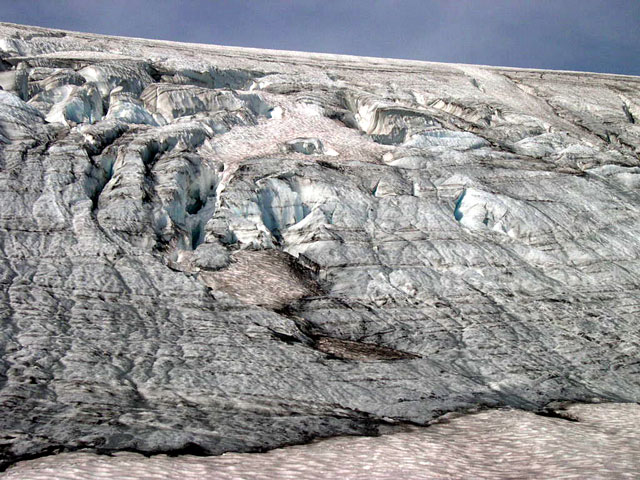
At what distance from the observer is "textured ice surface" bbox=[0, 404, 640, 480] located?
6.37 m

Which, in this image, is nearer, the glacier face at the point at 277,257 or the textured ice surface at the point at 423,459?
the textured ice surface at the point at 423,459

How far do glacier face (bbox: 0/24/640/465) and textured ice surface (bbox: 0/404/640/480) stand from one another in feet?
1.46

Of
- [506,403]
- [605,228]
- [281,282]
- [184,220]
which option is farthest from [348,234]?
[605,228]

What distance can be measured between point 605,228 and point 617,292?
2.82 metres

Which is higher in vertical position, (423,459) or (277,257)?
(277,257)

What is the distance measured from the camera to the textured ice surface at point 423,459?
6367mm

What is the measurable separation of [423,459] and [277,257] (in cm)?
750

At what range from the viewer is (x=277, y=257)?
14.0m

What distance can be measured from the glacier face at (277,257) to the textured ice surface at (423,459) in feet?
1.46

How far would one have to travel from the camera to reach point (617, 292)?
14266 mm

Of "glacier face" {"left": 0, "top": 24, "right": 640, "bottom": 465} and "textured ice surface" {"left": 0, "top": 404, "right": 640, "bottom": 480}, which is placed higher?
"glacier face" {"left": 0, "top": 24, "right": 640, "bottom": 465}

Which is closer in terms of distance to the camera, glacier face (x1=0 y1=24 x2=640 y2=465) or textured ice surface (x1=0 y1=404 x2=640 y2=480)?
textured ice surface (x1=0 y1=404 x2=640 y2=480)

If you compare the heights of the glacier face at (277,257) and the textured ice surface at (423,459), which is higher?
the glacier face at (277,257)

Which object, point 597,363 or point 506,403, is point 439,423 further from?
point 597,363
